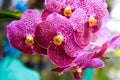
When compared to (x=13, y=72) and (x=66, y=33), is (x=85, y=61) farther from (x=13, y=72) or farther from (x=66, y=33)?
(x=13, y=72)

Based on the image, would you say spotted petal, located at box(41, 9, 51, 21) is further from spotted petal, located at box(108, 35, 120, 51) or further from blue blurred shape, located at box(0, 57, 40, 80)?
blue blurred shape, located at box(0, 57, 40, 80)

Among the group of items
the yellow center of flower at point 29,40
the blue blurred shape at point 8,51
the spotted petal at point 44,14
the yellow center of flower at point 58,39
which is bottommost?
the blue blurred shape at point 8,51

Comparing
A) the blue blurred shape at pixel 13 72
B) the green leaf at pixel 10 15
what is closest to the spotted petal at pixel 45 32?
the green leaf at pixel 10 15

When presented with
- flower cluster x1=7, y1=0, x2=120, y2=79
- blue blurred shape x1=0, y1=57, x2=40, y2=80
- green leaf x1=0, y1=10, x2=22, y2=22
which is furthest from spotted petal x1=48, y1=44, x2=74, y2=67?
blue blurred shape x1=0, y1=57, x2=40, y2=80

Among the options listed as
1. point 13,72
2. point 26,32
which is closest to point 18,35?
point 26,32

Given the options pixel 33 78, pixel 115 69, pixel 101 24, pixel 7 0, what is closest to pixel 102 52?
pixel 101 24

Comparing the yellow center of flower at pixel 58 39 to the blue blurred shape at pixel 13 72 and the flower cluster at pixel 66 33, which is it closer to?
the flower cluster at pixel 66 33
